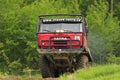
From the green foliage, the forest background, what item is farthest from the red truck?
the green foliage

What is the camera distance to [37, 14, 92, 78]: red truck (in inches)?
704

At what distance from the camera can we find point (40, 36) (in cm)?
1808

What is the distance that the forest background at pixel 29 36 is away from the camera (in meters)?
40.7

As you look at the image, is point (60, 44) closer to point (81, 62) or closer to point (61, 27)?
point (61, 27)

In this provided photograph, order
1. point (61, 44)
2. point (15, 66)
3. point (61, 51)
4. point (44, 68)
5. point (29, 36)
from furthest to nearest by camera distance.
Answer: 1. point (29, 36)
2. point (15, 66)
3. point (44, 68)
4. point (61, 44)
5. point (61, 51)

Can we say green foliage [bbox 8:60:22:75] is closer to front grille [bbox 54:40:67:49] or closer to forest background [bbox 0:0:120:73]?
forest background [bbox 0:0:120:73]

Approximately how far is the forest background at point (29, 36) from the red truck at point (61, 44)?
1869 cm

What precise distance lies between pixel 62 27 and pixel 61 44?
881 millimetres

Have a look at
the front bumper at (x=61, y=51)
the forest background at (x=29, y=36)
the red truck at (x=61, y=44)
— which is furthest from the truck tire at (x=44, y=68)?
the forest background at (x=29, y=36)

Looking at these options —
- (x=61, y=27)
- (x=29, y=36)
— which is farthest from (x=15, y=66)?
(x=61, y=27)

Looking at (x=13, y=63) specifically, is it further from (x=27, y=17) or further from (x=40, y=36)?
(x=40, y=36)

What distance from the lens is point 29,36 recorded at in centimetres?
4197

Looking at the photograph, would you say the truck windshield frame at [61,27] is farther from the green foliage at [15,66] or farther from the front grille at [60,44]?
the green foliage at [15,66]

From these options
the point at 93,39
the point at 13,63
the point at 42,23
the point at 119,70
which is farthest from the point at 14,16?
the point at 119,70
